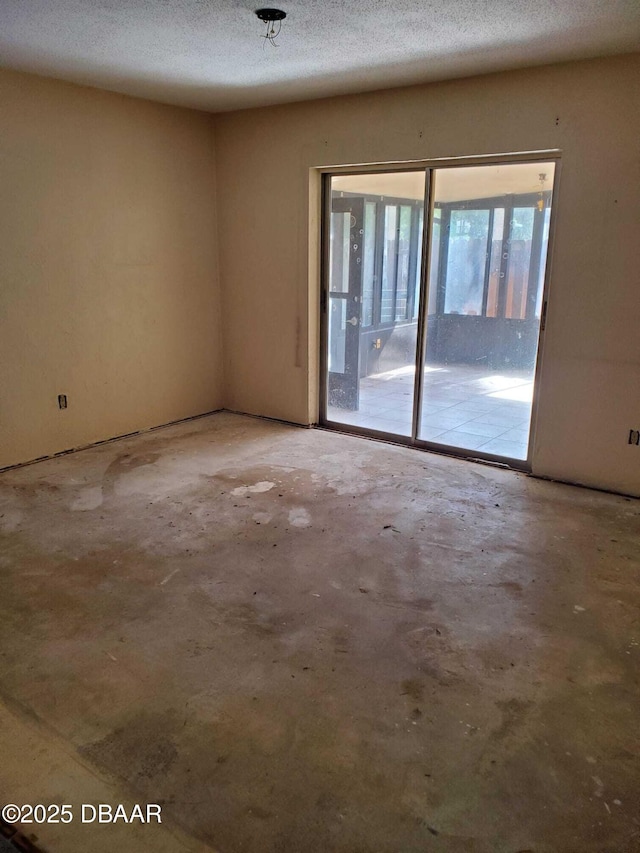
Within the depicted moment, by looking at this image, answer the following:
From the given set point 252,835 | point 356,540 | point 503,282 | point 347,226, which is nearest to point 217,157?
point 347,226

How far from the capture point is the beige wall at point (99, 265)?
4363 millimetres

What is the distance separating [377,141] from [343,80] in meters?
0.51

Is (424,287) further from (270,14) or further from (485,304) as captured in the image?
(270,14)

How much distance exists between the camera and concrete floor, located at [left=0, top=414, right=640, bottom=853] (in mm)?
1806

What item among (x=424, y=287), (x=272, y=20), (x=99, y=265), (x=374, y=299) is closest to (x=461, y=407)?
(x=424, y=287)

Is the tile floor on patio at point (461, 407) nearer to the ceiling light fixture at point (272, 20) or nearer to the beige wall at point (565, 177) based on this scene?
the beige wall at point (565, 177)

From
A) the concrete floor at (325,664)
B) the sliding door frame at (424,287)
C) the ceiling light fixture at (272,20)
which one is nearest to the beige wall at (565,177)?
the sliding door frame at (424,287)

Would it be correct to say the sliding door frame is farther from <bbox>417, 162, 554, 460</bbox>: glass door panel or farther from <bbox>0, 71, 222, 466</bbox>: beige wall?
<bbox>0, 71, 222, 466</bbox>: beige wall

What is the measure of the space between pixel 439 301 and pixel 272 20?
229 cm

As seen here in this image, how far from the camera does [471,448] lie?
189 inches

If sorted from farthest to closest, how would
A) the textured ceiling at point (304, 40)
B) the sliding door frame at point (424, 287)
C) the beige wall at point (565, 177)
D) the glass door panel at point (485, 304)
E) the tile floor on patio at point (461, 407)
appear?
the tile floor on patio at point (461, 407) → the glass door panel at point (485, 304) → the sliding door frame at point (424, 287) → the beige wall at point (565, 177) → the textured ceiling at point (304, 40)

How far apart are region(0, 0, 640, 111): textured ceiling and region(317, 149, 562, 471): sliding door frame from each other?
0.56 meters

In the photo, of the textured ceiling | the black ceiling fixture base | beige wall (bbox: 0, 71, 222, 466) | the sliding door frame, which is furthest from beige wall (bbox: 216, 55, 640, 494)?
the black ceiling fixture base

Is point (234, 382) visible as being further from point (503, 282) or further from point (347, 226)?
point (503, 282)
